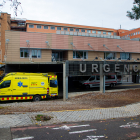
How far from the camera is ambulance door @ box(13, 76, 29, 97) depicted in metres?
13.7

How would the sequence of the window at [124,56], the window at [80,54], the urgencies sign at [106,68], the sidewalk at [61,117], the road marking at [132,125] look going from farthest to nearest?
the window at [124,56], the window at [80,54], the urgencies sign at [106,68], the road marking at [132,125], the sidewalk at [61,117]

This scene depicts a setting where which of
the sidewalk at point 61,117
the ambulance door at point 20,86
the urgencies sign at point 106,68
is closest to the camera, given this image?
the sidewalk at point 61,117

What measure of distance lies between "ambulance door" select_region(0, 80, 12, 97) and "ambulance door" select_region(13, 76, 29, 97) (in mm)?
429

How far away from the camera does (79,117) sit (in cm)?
808

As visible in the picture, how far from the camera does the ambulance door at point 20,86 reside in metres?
13.7

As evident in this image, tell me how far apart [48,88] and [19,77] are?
2876 mm

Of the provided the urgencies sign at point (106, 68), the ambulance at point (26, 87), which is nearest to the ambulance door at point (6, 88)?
the ambulance at point (26, 87)

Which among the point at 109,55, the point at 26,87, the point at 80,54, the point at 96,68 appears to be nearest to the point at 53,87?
the point at 26,87

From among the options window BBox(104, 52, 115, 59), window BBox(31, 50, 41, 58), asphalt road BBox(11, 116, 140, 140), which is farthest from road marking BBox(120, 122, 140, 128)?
window BBox(104, 52, 115, 59)

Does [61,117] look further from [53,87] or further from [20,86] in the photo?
[20,86]

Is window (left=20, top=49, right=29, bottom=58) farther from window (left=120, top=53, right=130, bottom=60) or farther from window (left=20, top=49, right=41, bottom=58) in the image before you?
window (left=120, top=53, right=130, bottom=60)

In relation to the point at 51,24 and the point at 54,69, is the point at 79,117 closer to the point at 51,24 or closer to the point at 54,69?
the point at 54,69

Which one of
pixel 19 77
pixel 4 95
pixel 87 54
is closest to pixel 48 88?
pixel 19 77

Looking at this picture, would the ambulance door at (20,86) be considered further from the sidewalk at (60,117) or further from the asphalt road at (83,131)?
the asphalt road at (83,131)
